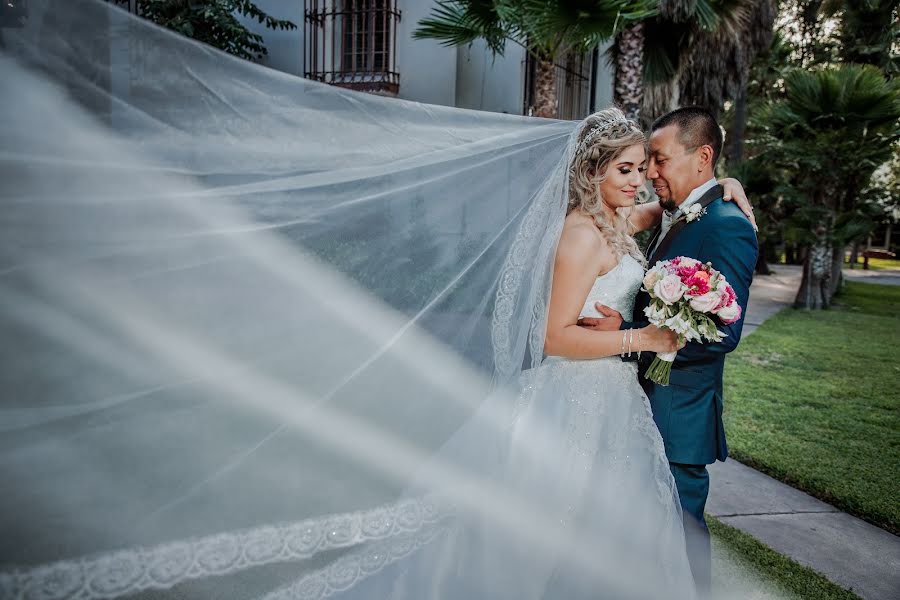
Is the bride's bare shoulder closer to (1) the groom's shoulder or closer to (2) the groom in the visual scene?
(2) the groom

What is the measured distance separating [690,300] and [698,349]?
0.44 metres

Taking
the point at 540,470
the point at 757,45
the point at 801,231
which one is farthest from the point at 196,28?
the point at 801,231

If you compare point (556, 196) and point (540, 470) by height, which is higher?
point (556, 196)

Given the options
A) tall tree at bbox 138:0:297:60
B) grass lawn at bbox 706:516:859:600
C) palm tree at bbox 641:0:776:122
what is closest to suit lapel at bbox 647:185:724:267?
grass lawn at bbox 706:516:859:600

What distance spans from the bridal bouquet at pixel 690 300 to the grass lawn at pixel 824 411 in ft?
8.29

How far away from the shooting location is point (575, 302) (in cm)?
264

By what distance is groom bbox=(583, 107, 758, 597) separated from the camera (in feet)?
8.59

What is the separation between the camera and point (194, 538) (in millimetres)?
2090

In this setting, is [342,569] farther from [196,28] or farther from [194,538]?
[196,28]

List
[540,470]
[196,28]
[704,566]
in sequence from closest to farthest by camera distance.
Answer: [540,470] → [704,566] → [196,28]

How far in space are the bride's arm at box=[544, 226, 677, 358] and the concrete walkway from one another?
1.80m

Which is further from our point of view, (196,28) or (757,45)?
(757,45)

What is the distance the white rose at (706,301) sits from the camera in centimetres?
227

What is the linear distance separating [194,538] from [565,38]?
609cm
